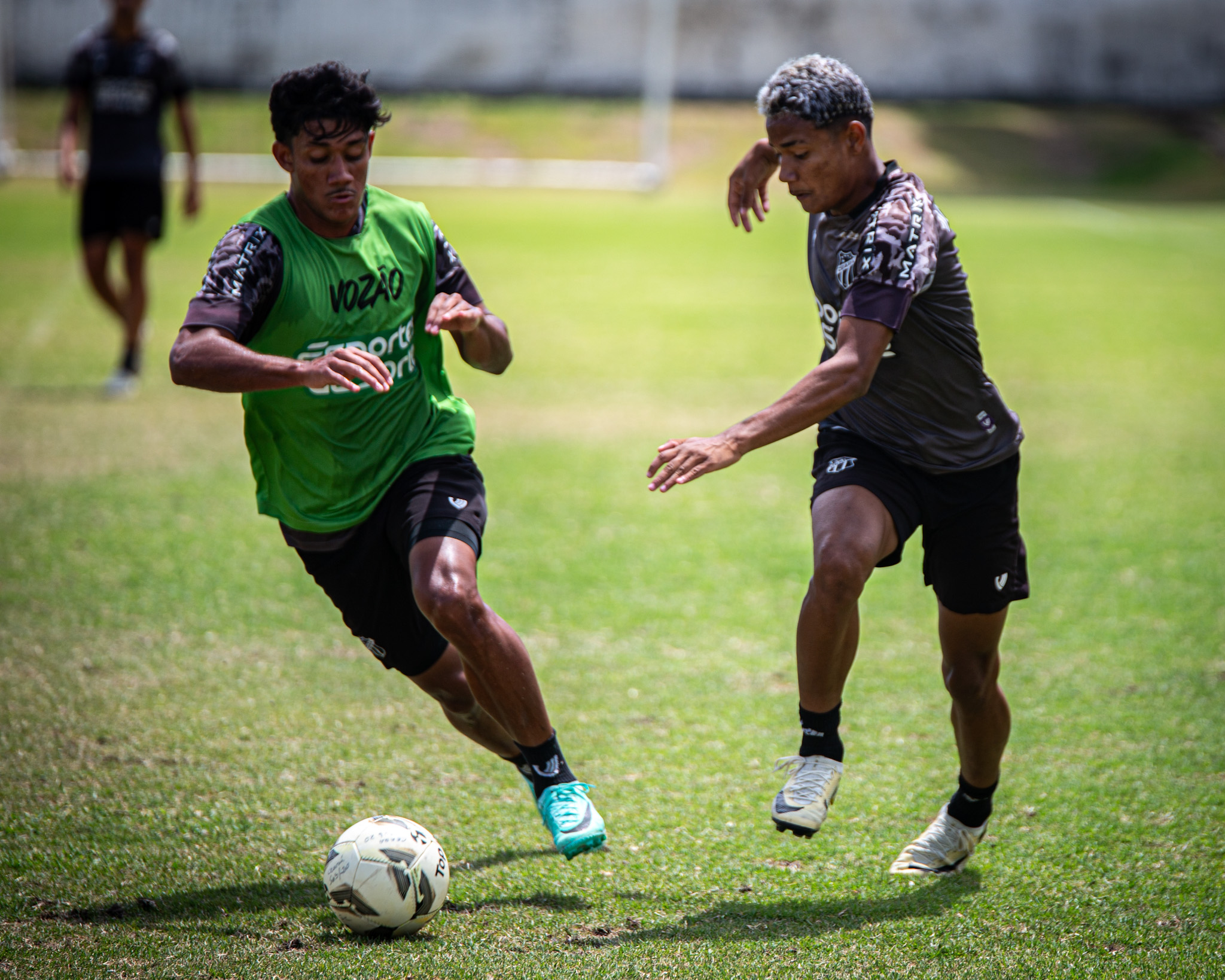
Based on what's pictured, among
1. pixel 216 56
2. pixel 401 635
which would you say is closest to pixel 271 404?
pixel 401 635

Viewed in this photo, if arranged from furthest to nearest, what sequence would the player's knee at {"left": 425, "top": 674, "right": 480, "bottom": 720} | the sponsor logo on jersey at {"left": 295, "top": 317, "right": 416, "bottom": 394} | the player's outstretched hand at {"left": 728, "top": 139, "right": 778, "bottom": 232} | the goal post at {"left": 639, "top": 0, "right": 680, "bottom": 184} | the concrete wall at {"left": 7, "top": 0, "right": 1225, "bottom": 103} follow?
the concrete wall at {"left": 7, "top": 0, "right": 1225, "bottom": 103} → the goal post at {"left": 639, "top": 0, "right": 680, "bottom": 184} → the player's outstretched hand at {"left": 728, "top": 139, "right": 778, "bottom": 232} → the player's knee at {"left": 425, "top": 674, "right": 480, "bottom": 720} → the sponsor logo on jersey at {"left": 295, "top": 317, "right": 416, "bottom": 394}

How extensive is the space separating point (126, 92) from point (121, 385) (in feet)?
8.20

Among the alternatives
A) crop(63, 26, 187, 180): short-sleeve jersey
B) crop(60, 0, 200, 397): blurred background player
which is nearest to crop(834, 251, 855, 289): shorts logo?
crop(60, 0, 200, 397): blurred background player

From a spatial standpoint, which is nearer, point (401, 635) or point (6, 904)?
point (6, 904)

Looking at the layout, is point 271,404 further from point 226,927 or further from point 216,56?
point 216,56

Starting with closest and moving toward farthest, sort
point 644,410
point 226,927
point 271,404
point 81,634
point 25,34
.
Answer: point 226,927 → point 271,404 → point 81,634 → point 644,410 → point 25,34

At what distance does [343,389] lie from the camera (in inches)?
154

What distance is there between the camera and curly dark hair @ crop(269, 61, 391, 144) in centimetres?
379

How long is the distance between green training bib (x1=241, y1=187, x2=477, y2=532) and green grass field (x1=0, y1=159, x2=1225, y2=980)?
43.8 inches

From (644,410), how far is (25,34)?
32.4 m

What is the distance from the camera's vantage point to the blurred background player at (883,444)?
355 cm

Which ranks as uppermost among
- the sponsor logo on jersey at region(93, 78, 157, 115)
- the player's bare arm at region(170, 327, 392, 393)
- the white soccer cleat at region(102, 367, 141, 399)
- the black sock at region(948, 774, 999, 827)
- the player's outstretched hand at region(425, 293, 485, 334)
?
the sponsor logo on jersey at region(93, 78, 157, 115)

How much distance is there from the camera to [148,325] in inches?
513

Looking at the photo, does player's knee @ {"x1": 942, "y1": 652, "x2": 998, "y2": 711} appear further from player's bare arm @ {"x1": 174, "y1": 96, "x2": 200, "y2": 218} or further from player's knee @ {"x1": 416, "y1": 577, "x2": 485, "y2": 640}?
player's bare arm @ {"x1": 174, "y1": 96, "x2": 200, "y2": 218}
